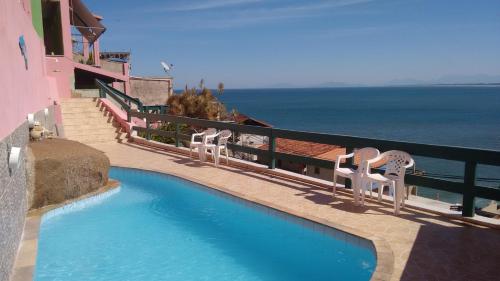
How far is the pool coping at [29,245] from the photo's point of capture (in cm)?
445

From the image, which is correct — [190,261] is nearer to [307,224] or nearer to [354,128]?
[307,224]

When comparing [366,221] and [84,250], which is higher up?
[366,221]

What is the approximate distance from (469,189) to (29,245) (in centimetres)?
641

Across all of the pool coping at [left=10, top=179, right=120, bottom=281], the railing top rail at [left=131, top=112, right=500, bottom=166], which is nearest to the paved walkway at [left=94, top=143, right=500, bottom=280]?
the railing top rail at [left=131, top=112, right=500, bottom=166]

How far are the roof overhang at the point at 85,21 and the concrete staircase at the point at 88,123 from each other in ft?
31.8

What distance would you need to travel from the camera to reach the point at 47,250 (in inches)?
225

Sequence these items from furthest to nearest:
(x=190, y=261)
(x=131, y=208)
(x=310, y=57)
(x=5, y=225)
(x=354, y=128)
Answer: (x=310, y=57)
(x=354, y=128)
(x=131, y=208)
(x=190, y=261)
(x=5, y=225)

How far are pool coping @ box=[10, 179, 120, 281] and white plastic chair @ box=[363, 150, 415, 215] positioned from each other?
16.4 ft

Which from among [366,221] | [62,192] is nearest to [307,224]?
[366,221]

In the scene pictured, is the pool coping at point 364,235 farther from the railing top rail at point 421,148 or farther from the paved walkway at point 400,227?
the railing top rail at point 421,148

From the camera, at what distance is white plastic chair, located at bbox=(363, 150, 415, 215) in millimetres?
6219

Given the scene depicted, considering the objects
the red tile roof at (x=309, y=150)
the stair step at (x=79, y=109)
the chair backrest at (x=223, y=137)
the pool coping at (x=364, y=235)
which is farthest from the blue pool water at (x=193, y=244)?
the red tile roof at (x=309, y=150)

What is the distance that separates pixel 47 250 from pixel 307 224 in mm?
3940

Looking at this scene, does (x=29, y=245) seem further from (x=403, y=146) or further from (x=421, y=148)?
(x=421, y=148)
